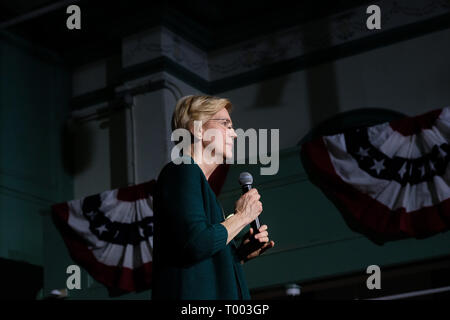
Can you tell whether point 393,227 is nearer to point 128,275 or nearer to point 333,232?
point 333,232

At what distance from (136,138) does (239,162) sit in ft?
7.39

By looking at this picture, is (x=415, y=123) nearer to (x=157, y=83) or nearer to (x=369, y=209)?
(x=369, y=209)

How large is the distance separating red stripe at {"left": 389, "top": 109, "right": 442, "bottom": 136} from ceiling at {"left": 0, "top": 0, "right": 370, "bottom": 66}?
281 cm

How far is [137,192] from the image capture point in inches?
285

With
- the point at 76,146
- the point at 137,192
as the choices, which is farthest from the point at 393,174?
the point at 76,146

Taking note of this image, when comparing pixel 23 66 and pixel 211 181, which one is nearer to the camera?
pixel 211 181

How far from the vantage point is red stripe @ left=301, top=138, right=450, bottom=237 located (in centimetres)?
595

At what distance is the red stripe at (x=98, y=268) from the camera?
23.0 ft

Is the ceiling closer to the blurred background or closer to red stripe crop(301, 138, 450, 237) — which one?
the blurred background

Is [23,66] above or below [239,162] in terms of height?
above

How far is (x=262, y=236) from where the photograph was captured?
2312mm

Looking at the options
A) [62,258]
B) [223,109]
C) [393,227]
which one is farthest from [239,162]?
[223,109]

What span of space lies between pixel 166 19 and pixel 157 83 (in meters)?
0.88

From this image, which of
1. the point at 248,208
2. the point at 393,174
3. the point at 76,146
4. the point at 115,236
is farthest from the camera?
the point at 76,146
